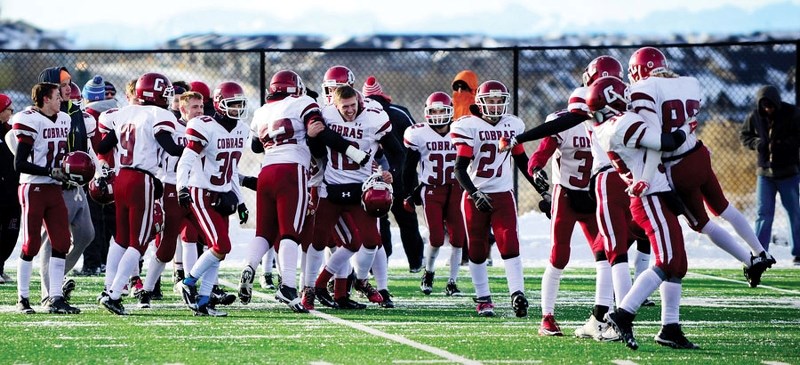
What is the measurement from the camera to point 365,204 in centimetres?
1000

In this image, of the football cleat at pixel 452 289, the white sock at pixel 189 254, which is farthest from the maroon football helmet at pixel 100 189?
the football cleat at pixel 452 289

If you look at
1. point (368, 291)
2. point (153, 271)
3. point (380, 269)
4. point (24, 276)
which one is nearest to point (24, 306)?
point (24, 276)

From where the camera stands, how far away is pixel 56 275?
991cm

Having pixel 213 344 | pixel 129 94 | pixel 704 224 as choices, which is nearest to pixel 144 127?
pixel 129 94

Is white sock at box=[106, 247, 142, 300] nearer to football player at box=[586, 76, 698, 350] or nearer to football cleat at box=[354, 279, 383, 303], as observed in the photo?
football cleat at box=[354, 279, 383, 303]

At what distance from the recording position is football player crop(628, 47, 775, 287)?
26.8ft

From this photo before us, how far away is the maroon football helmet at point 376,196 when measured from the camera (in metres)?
9.94

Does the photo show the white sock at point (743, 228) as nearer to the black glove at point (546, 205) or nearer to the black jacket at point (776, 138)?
the black glove at point (546, 205)

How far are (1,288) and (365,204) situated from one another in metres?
3.90

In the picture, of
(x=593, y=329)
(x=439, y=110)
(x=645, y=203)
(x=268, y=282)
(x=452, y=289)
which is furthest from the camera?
(x=268, y=282)

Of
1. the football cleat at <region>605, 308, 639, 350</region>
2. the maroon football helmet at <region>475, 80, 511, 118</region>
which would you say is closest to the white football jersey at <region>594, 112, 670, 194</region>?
the football cleat at <region>605, 308, 639, 350</region>

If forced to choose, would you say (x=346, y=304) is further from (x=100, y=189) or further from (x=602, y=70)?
(x=602, y=70)

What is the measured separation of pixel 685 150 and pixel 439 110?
130 inches

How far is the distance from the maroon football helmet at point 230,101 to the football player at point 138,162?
36 centimetres
